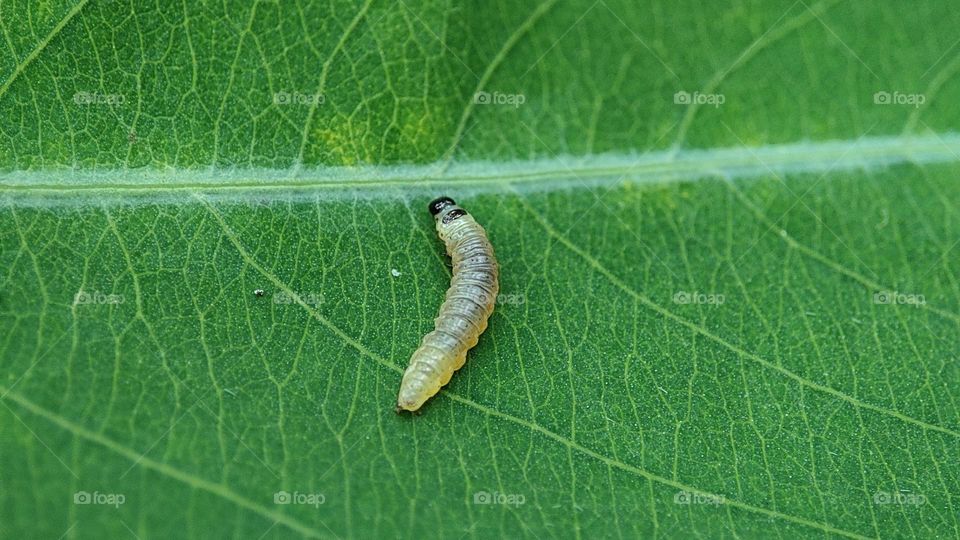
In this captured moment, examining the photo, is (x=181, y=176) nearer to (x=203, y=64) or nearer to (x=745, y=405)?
(x=203, y=64)

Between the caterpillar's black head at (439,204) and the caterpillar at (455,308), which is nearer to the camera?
the caterpillar at (455,308)

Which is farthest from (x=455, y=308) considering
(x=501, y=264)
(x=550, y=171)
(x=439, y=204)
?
(x=550, y=171)

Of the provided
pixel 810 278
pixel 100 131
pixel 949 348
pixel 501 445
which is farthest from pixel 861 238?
pixel 100 131

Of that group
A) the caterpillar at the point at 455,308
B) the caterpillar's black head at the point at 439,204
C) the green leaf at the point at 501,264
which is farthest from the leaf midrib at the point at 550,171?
the caterpillar at the point at 455,308

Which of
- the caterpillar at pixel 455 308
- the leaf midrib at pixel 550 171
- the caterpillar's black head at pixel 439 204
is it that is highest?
the leaf midrib at pixel 550 171

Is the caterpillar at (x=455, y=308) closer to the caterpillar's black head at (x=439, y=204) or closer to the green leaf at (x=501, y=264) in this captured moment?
the caterpillar's black head at (x=439, y=204)

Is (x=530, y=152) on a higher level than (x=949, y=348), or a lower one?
higher
